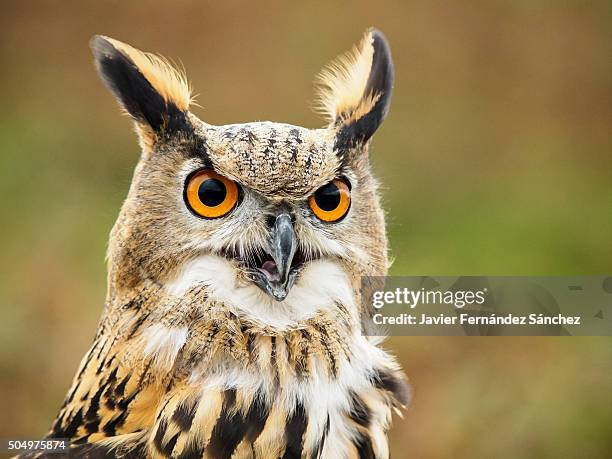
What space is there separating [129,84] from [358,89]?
1.46 ft

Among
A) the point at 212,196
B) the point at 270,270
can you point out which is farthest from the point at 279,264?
the point at 212,196

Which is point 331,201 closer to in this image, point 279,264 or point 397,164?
point 279,264

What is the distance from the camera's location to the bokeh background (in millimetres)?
2244

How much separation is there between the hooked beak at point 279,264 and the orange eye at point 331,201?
0.26 feet

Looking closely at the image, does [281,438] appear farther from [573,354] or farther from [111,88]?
[573,354]

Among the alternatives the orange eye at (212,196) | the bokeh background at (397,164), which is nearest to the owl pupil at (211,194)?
the orange eye at (212,196)

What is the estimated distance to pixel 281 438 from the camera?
132 cm

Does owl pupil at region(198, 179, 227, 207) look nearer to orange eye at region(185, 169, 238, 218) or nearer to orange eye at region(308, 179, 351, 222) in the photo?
orange eye at region(185, 169, 238, 218)

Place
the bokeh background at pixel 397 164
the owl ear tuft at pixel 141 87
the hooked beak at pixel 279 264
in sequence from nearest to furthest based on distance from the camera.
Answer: the hooked beak at pixel 279 264, the owl ear tuft at pixel 141 87, the bokeh background at pixel 397 164

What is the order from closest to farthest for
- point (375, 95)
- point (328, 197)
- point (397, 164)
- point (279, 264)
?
point (279, 264)
point (328, 197)
point (375, 95)
point (397, 164)

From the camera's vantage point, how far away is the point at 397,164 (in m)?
2.79

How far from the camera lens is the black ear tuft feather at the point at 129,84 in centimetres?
143

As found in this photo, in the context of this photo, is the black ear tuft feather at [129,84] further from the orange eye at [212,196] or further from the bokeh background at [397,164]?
the bokeh background at [397,164]

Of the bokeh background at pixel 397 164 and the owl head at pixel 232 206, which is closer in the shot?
the owl head at pixel 232 206
